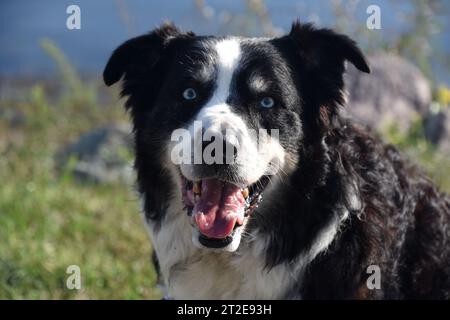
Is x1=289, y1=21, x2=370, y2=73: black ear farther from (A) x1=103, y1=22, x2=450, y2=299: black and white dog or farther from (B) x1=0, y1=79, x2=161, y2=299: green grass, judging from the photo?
(B) x1=0, y1=79, x2=161, y2=299: green grass

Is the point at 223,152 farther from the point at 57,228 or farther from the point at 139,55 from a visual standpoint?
the point at 57,228

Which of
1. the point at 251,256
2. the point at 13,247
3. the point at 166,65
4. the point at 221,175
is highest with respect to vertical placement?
the point at 166,65

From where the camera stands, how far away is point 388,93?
7.62 m

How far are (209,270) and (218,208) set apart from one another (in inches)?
20.3

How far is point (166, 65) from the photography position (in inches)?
157

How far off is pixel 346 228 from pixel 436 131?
12.9 feet

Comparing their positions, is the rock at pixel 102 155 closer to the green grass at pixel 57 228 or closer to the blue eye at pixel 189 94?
the green grass at pixel 57 228

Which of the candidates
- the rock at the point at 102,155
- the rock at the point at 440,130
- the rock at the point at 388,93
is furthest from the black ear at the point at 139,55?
the rock at the point at 440,130

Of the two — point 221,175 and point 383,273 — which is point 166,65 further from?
point 383,273

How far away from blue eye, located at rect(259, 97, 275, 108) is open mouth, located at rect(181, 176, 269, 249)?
34 cm

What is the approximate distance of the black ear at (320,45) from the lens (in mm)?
3810
